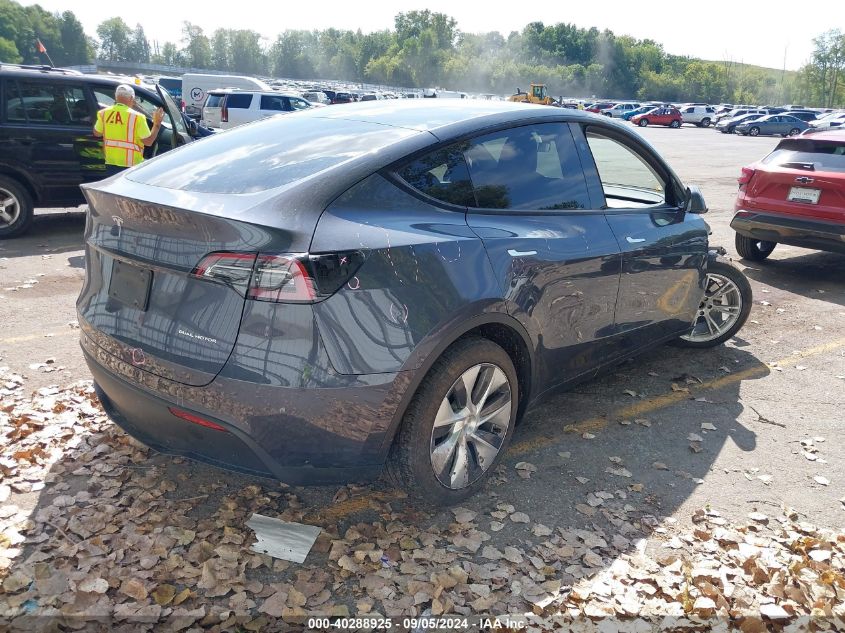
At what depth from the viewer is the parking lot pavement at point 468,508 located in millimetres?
2920

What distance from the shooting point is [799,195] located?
7777mm

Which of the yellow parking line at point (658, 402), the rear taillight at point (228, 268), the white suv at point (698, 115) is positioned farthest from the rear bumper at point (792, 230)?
the white suv at point (698, 115)

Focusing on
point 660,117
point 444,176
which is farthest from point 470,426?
point 660,117

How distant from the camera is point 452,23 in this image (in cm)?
18988

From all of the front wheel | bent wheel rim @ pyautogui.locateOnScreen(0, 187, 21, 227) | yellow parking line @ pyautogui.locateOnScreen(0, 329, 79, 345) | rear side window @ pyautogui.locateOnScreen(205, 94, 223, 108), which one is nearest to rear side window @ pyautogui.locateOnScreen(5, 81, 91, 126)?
bent wheel rim @ pyautogui.locateOnScreen(0, 187, 21, 227)

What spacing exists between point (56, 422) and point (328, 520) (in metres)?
1.79

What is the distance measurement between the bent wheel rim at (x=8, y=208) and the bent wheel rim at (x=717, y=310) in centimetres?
748

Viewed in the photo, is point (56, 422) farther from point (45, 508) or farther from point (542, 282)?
point (542, 282)

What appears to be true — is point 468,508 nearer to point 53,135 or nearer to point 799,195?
point 799,195

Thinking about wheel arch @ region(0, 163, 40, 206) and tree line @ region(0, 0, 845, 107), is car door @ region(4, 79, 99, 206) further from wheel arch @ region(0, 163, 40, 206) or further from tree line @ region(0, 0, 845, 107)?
tree line @ region(0, 0, 845, 107)

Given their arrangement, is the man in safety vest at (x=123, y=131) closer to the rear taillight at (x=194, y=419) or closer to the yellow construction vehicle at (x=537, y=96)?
the rear taillight at (x=194, y=419)

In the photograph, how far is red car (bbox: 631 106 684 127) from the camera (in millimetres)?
55812

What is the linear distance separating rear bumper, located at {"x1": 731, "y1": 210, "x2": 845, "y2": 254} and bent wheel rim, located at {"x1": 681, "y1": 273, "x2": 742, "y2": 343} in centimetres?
250

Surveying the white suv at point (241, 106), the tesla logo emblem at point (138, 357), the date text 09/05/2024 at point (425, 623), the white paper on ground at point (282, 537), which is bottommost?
the date text 09/05/2024 at point (425, 623)
